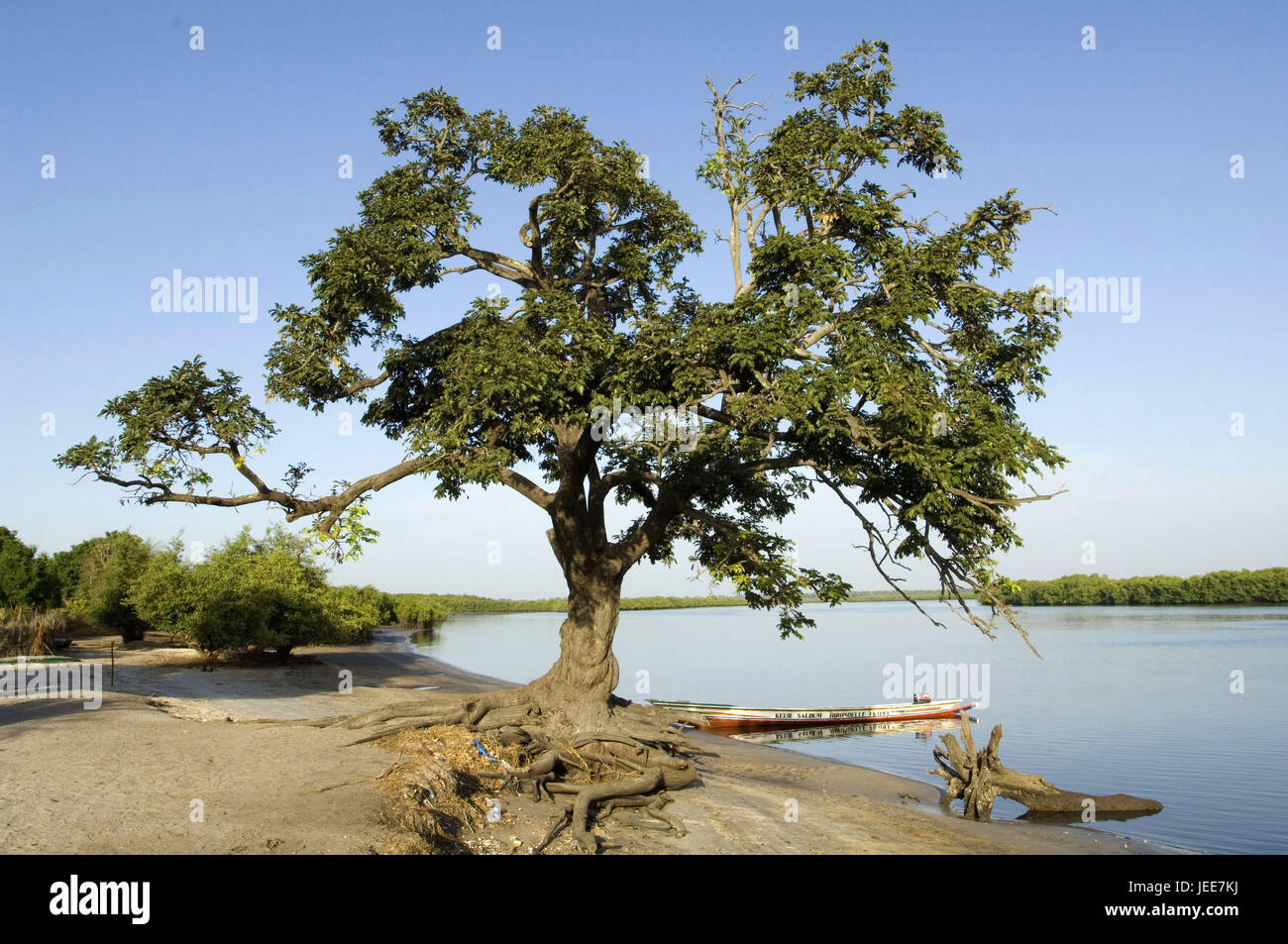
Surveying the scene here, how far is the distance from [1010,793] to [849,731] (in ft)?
38.5

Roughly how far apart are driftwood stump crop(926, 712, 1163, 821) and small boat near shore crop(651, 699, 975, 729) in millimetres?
10866

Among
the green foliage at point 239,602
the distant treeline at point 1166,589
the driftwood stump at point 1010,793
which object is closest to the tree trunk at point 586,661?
the driftwood stump at point 1010,793

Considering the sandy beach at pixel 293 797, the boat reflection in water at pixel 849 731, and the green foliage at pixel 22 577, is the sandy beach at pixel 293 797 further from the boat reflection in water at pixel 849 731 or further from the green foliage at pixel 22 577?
the green foliage at pixel 22 577

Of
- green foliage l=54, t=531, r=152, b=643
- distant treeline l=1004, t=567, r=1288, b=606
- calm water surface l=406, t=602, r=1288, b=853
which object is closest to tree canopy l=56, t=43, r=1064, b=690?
calm water surface l=406, t=602, r=1288, b=853

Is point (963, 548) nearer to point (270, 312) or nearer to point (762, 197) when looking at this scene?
point (762, 197)

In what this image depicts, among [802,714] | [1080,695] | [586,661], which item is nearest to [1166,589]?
[1080,695]

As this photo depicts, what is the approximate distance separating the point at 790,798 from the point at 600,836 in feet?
18.0

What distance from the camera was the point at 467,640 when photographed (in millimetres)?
83625

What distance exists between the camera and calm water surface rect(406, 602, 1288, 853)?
19.7 m

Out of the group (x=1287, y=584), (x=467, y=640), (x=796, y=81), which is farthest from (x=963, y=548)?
(x=1287, y=584)

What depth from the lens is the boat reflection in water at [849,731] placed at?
2819 centimetres

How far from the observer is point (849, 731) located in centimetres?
2923

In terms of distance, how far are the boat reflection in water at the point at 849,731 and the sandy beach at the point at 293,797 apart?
535 cm
